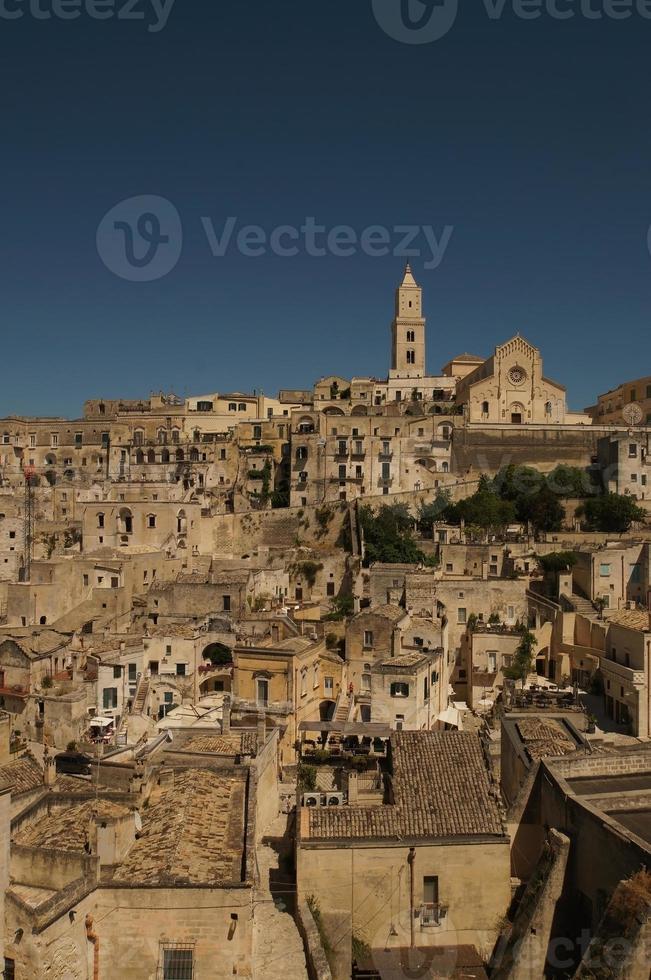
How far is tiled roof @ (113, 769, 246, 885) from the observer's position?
1029 centimetres

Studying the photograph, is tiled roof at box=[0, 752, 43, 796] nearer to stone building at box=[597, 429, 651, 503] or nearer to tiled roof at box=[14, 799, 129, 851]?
tiled roof at box=[14, 799, 129, 851]

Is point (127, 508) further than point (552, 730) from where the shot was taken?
Yes

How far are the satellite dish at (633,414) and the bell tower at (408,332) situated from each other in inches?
580

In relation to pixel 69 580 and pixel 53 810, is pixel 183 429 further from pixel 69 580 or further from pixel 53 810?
pixel 53 810

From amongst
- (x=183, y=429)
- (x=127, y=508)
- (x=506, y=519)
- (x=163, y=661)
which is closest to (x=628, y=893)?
(x=163, y=661)

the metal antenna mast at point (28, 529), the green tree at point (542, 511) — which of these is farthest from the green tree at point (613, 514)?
the metal antenna mast at point (28, 529)

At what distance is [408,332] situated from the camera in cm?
6262

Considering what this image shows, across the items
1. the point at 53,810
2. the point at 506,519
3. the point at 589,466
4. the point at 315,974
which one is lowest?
the point at 315,974

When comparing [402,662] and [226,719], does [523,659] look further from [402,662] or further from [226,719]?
[226,719]

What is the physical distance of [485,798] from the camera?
1248 centimetres

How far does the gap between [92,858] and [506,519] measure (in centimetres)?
3249

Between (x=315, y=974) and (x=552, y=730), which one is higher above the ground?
(x=552, y=730)

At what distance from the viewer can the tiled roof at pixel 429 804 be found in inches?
464

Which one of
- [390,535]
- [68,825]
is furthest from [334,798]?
[390,535]
